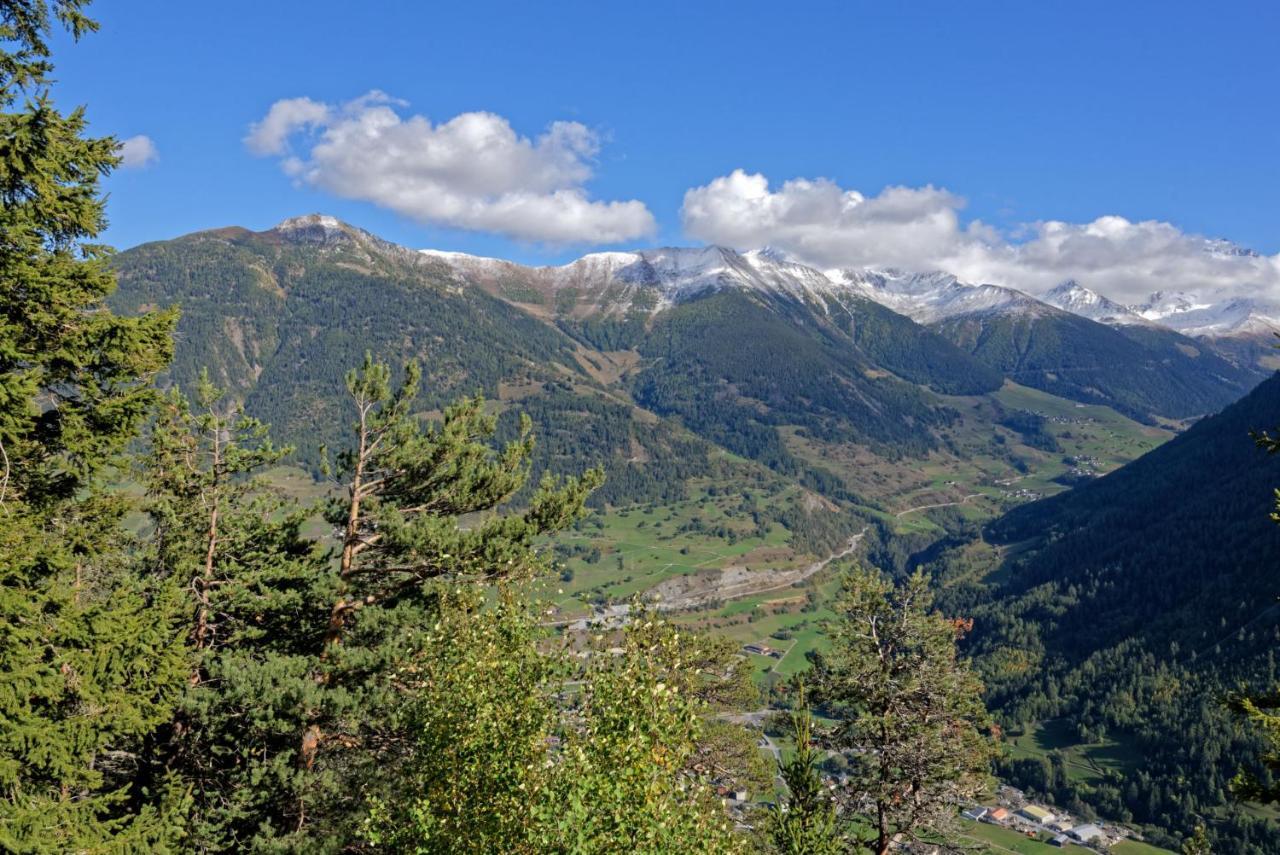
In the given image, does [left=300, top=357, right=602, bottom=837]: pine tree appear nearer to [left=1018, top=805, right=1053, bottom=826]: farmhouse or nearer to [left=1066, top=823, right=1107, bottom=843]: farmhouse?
[left=1066, top=823, right=1107, bottom=843]: farmhouse

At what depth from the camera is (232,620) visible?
2602 cm

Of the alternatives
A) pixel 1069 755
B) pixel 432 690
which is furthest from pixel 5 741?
pixel 1069 755

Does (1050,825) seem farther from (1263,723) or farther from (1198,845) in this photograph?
(1263,723)

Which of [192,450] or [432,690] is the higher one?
[192,450]

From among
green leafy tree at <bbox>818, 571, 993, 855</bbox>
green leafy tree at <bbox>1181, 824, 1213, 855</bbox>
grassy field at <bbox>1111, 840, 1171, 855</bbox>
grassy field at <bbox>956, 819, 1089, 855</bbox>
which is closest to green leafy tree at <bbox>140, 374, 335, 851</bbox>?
green leafy tree at <bbox>818, 571, 993, 855</bbox>

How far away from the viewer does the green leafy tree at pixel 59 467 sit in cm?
1467

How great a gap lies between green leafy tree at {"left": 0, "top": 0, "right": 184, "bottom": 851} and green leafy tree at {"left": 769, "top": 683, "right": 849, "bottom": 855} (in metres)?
14.0

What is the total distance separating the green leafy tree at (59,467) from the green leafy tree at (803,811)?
45.9 feet

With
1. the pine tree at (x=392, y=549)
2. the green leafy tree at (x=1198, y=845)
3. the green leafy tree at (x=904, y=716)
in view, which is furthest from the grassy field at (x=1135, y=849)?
the pine tree at (x=392, y=549)

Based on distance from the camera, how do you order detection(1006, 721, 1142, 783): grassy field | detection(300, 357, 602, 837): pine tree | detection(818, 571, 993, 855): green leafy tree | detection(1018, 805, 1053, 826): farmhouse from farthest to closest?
A: detection(1006, 721, 1142, 783): grassy field, detection(1018, 805, 1053, 826): farmhouse, detection(818, 571, 993, 855): green leafy tree, detection(300, 357, 602, 837): pine tree

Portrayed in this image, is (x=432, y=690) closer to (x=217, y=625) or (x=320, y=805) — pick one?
(x=320, y=805)

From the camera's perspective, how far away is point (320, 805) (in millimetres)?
24094

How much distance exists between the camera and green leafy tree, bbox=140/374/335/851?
2361cm

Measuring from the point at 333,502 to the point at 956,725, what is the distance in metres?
25.8
